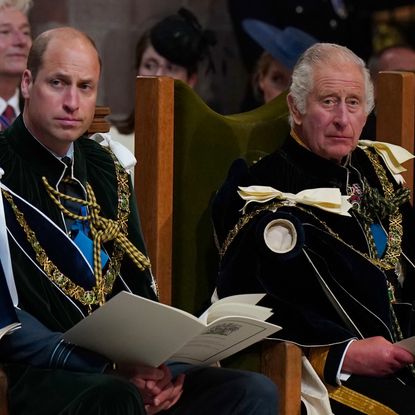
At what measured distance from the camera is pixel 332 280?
3.99 m

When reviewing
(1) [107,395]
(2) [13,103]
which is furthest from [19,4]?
(1) [107,395]

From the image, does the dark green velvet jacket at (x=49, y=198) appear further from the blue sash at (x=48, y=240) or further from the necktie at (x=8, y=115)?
the necktie at (x=8, y=115)

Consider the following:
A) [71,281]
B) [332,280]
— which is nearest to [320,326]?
[332,280]

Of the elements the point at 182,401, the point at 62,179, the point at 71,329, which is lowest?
the point at 182,401

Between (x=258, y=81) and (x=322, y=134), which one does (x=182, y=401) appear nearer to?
(x=322, y=134)

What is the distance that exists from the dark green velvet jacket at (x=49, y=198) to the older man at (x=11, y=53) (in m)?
1.76

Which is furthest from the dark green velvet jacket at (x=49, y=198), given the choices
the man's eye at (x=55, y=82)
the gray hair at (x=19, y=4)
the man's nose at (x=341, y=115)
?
the gray hair at (x=19, y=4)

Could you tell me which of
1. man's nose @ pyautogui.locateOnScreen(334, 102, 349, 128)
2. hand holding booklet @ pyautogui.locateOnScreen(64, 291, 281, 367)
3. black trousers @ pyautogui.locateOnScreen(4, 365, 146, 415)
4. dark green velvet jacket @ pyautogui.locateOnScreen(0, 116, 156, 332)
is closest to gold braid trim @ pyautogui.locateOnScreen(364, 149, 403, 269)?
man's nose @ pyautogui.locateOnScreen(334, 102, 349, 128)

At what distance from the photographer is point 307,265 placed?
3.96m

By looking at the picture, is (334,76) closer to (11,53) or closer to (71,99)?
(71,99)

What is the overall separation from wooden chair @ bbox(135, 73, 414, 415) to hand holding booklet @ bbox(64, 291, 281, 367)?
573mm

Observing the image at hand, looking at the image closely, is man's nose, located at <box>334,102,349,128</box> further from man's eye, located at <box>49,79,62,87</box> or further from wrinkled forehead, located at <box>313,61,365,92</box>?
man's eye, located at <box>49,79,62,87</box>

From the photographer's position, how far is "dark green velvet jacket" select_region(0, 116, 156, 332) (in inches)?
139

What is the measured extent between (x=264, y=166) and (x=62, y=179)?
2.28ft
